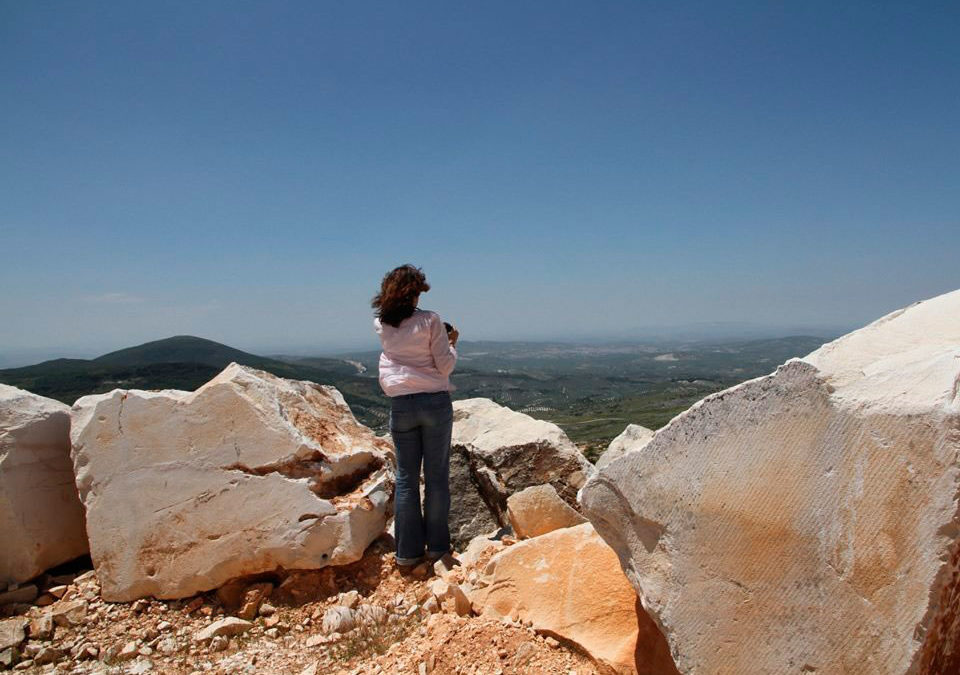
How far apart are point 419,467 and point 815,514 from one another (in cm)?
346

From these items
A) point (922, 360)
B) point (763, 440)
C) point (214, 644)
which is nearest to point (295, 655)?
point (214, 644)

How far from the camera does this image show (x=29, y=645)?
4.62m

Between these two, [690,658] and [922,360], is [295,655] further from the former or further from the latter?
[922,360]

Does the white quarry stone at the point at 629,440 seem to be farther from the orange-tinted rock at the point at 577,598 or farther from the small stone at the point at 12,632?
the small stone at the point at 12,632

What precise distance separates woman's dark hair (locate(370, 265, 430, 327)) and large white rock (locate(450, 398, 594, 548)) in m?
2.50

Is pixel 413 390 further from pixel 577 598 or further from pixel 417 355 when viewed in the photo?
pixel 577 598

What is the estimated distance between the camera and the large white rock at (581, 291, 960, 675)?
107 inches

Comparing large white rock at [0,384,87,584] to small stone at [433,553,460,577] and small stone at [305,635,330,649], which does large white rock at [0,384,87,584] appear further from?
small stone at [433,553,460,577]

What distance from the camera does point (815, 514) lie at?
9.79 ft

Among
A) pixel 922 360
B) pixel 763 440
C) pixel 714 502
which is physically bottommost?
pixel 714 502

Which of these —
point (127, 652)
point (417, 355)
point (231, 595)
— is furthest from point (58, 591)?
point (417, 355)

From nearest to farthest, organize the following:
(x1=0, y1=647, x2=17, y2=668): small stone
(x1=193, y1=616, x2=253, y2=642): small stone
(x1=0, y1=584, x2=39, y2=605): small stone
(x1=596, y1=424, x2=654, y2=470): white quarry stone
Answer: (x1=0, y1=647, x2=17, y2=668): small stone, (x1=193, y1=616, x2=253, y2=642): small stone, (x1=0, y1=584, x2=39, y2=605): small stone, (x1=596, y1=424, x2=654, y2=470): white quarry stone

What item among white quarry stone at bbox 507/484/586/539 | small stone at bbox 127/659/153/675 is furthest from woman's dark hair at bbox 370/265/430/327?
small stone at bbox 127/659/153/675

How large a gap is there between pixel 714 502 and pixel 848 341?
1.34 m
